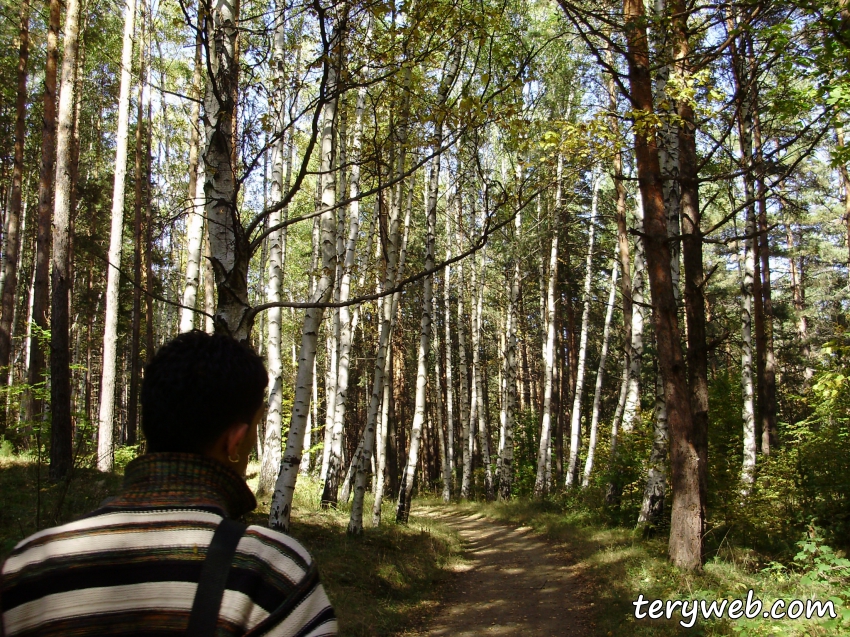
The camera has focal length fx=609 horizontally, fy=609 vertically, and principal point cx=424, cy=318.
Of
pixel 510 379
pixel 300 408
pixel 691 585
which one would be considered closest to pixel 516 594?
pixel 691 585

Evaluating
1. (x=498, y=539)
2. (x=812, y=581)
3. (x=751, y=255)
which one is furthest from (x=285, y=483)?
(x=751, y=255)

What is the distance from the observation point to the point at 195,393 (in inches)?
54.5

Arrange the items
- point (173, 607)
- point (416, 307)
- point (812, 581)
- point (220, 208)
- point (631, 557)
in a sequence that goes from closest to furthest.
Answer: point (173, 607) → point (220, 208) → point (812, 581) → point (631, 557) → point (416, 307)

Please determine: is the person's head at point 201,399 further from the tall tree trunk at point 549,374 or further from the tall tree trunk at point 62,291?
the tall tree trunk at point 549,374

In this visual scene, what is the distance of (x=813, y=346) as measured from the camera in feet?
102

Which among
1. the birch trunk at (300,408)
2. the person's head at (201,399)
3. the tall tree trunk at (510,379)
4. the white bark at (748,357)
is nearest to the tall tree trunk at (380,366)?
the birch trunk at (300,408)

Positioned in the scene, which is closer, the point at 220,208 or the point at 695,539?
the point at 220,208

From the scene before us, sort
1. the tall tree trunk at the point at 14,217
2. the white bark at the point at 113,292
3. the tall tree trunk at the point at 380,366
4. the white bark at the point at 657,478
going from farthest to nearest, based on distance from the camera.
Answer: the tall tree trunk at the point at 14,217 < the white bark at the point at 113,292 < the white bark at the point at 657,478 < the tall tree trunk at the point at 380,366

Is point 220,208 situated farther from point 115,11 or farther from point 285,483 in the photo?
point 115,11

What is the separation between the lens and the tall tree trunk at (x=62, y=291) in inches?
394

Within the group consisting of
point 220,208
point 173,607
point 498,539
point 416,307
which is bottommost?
point 498,539

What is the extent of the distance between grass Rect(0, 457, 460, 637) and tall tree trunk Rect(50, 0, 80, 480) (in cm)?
66

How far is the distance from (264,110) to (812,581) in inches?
278

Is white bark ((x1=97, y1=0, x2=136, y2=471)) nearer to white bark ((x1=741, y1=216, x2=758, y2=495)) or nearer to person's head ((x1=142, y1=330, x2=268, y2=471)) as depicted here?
person's head ((x1=142, y1=330, x2=268, y2=471))
